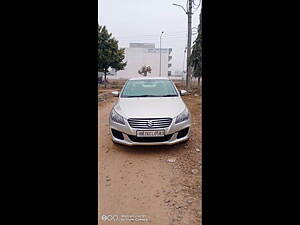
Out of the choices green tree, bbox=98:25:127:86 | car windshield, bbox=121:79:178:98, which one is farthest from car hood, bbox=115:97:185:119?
green tree, bbox=98:25:127:86

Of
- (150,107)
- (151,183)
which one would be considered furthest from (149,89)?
(151,183)

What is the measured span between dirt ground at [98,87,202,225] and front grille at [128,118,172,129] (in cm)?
33

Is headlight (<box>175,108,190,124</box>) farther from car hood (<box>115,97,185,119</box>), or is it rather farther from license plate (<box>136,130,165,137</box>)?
license plate (<box>136,130,165,137</box>)

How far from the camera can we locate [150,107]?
2529mm

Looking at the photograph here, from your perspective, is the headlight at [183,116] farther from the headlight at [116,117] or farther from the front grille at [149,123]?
the headlight at [116,117]

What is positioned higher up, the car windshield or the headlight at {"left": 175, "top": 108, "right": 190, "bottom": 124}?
the car windshield

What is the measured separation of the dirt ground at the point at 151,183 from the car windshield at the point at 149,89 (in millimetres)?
581

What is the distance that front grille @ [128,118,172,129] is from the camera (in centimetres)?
231
